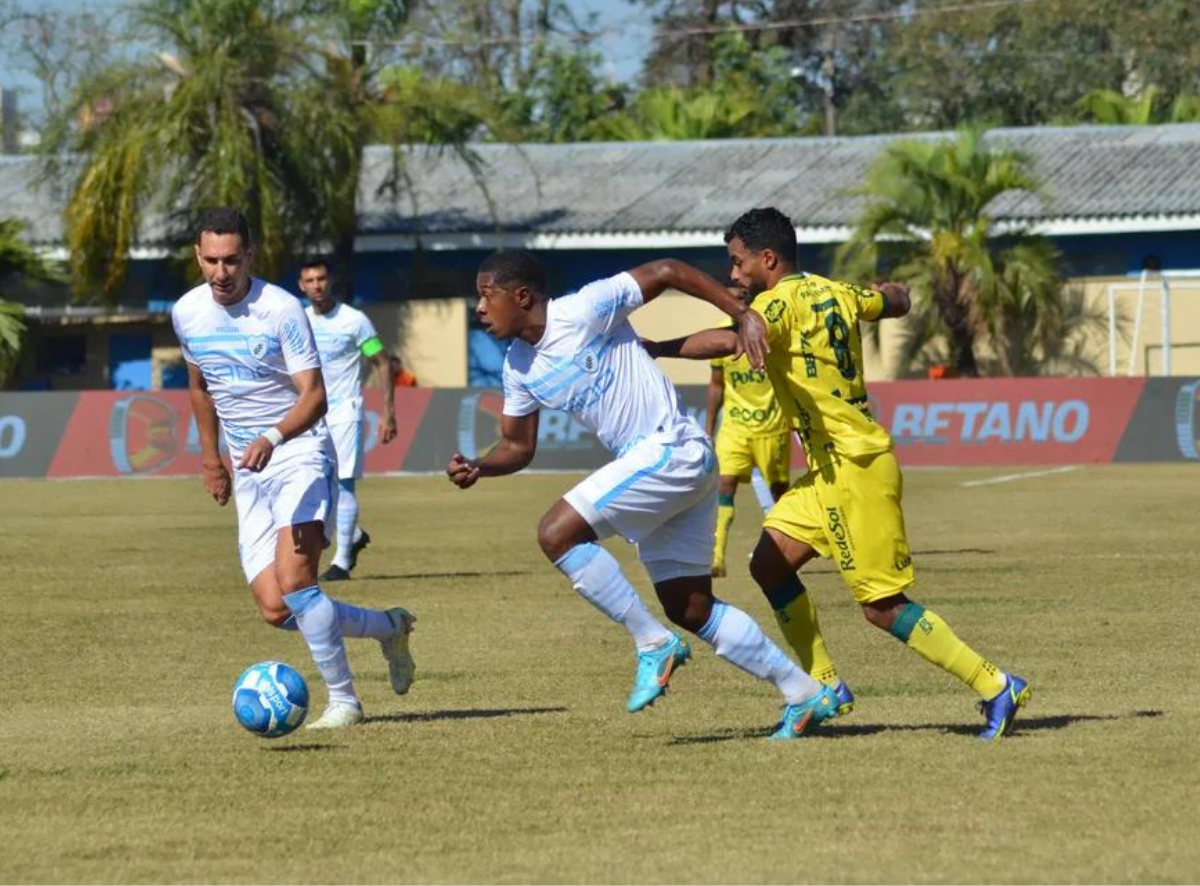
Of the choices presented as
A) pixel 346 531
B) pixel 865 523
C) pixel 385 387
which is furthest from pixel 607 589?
pixel 385 387

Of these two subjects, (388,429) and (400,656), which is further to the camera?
(388,429)

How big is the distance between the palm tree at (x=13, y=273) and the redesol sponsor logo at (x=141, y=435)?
9431mm

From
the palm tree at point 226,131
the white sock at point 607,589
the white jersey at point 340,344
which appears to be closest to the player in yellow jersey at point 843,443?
the white sock at point 607,589

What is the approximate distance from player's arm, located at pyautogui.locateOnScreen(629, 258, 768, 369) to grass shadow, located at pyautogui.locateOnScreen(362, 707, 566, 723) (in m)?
1.80

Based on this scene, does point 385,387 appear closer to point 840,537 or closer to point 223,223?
point 223,223

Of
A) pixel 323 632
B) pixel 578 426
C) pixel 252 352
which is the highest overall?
pixel 252 352

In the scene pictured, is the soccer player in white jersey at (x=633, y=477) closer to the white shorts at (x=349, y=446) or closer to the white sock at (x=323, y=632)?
the white sock at (x=323, y=632)

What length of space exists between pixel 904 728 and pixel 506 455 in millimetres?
1758

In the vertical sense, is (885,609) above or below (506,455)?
below

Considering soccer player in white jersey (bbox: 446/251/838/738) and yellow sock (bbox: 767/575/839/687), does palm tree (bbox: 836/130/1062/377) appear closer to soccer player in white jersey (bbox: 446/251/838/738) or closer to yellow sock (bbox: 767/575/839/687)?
yellow sock (bbox: 767/575/839/687)

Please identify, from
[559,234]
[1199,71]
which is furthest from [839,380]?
[1199,71]

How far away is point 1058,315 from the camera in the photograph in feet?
133

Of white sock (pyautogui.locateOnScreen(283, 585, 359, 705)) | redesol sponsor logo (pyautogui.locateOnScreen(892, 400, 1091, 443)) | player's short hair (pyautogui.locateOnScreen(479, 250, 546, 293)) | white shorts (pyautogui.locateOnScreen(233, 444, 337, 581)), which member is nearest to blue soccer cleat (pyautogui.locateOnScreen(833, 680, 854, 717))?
player's short hair (pyautogui.locateOnScreen(479, 250, 546, 293))

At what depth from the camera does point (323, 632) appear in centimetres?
908
